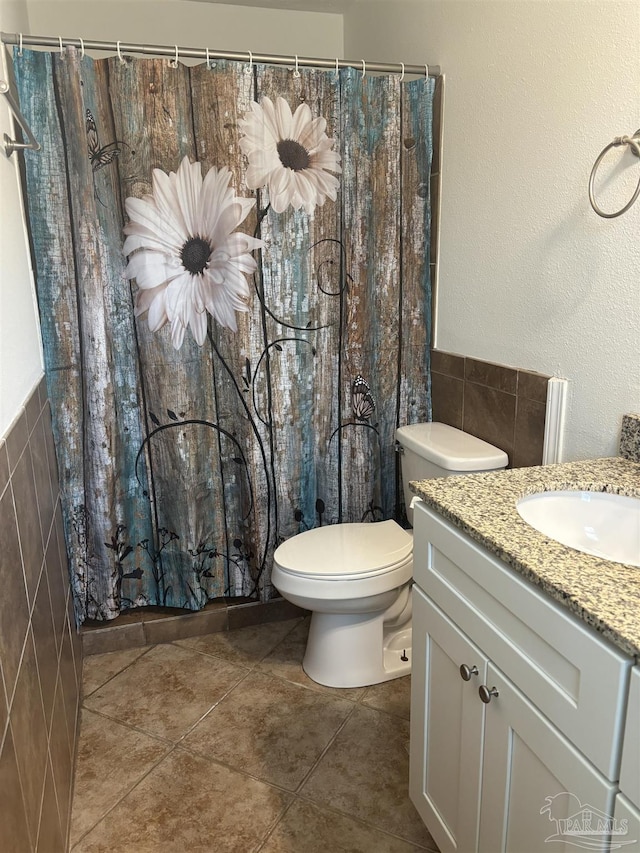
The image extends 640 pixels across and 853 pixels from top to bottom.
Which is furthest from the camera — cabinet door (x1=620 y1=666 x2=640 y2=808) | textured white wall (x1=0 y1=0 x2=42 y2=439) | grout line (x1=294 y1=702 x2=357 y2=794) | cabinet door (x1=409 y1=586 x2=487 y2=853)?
grout line (x1=294 y1=702 x2=357 y2=794)

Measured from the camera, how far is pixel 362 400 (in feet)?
7.43

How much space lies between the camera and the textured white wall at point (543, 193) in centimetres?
140

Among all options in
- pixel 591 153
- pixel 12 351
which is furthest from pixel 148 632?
pixel 591 153

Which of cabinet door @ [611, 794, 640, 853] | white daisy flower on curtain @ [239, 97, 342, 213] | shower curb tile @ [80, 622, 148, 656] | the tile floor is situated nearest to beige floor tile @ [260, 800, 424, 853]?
the tile floor

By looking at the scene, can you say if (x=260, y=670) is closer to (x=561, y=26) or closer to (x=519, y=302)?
(x=519, y=302)

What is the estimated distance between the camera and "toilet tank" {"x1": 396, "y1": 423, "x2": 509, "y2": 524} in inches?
70.9

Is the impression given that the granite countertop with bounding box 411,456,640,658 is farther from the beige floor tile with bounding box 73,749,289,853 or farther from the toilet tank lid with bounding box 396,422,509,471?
the beige floor tile with bounding box 73,749,289,853

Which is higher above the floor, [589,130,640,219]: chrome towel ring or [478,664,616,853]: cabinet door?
[589,130,640,219]: chrome towel ring

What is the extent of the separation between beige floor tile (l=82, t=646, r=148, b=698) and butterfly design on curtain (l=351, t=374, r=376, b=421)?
1147 mm

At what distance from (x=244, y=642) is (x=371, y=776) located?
747mm

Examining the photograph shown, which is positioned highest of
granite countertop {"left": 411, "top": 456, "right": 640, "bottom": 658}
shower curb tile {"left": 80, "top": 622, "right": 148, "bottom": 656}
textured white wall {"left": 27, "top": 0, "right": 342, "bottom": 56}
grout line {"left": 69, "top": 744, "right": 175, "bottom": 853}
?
textured white wall {"left": 27, "top": 0, "right": 342, "bottom": 56}

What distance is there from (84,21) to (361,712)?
258cm

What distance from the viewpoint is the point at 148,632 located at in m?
2.26

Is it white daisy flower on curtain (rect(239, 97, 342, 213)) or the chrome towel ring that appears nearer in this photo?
the chrome towel ring
